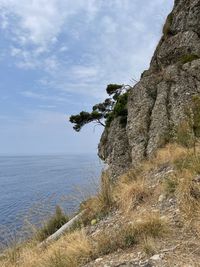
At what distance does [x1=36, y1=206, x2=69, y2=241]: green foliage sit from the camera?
973 centimetres

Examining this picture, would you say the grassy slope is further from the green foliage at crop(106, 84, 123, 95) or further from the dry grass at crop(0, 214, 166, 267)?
the green foliage at crop(106, 84, 123, 95)

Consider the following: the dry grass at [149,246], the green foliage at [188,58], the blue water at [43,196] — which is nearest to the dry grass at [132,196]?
the blue water at [43,196]

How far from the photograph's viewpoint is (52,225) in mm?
10492

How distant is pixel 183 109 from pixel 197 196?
9047 millimetres

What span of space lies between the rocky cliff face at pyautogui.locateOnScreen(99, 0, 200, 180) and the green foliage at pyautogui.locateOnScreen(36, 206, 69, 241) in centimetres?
489

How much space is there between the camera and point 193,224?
5.79m

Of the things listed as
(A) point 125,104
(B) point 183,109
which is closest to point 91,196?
(B) point 183,109

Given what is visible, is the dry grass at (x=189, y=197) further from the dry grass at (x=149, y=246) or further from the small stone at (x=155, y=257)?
the small stone at (x=155, y=257)

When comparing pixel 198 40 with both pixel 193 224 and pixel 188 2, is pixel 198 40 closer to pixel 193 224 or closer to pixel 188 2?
pixel 188 2

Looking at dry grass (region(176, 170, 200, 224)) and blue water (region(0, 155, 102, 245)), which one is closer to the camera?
dry grass (region(176, 170, 200, 224))

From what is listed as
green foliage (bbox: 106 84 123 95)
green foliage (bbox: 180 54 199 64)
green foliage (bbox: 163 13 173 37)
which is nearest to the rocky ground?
green foliage (bbox: 180 54 199 64)

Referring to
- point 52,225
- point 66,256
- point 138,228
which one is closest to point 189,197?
point 138,228

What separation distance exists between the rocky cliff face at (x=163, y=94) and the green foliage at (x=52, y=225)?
4.89 m

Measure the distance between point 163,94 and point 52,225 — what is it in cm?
866
